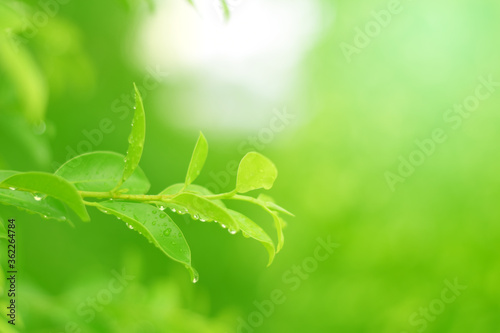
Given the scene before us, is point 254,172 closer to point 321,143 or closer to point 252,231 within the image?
point 252,231

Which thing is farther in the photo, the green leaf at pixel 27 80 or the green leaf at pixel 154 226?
the green leaf at pixel 27 80

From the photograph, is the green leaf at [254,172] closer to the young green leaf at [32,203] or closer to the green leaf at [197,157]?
the green leaf at [197,157]

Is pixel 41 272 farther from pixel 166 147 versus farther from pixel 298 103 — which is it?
pixel 298 103

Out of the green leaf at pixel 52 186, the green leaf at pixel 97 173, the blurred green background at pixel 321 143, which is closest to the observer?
the green leaf at pixel 52 186

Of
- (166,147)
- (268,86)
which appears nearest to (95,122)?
(166,147)

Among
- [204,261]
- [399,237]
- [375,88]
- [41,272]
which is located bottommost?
[41,272]

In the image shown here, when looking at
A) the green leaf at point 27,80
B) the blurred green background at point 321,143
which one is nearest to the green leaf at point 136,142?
the green leaf at point 27,80
